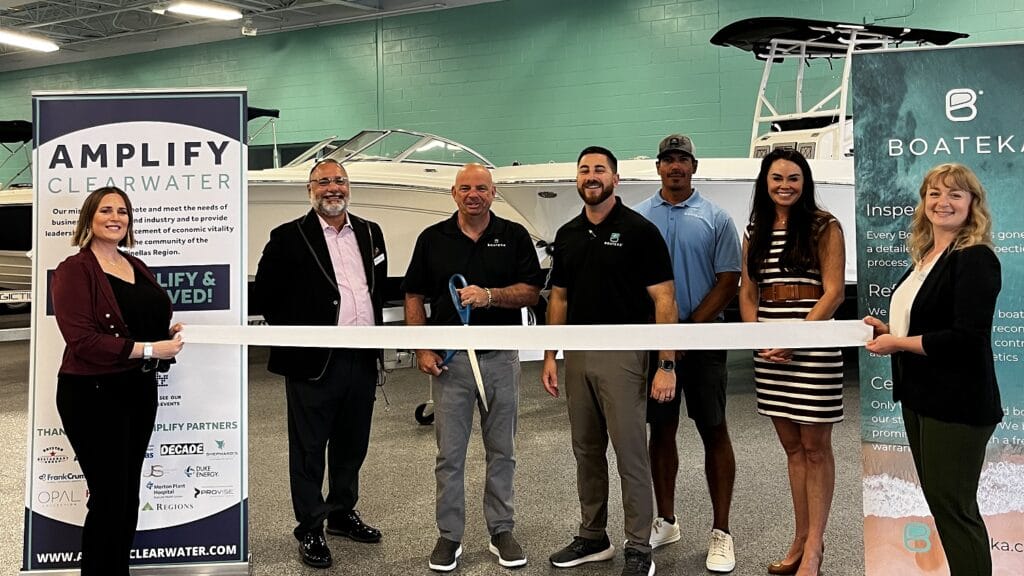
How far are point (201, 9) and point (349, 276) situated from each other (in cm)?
1057

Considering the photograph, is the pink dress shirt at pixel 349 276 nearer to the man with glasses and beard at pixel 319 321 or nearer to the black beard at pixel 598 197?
the man with glasses and beard at pixel 319 321

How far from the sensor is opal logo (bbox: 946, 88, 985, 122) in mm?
2549

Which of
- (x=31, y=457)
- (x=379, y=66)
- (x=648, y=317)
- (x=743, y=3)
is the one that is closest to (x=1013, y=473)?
(x=648, y=317)

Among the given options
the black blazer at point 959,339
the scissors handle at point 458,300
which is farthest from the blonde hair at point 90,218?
the black blazer at point 959,339

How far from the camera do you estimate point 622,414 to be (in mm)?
2936

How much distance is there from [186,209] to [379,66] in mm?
10117

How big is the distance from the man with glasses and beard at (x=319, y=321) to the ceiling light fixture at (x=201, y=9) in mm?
10164

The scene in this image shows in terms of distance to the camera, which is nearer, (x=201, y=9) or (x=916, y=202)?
(x=916, y=202)

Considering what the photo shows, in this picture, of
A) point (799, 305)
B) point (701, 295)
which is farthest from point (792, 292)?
point (701, 295)

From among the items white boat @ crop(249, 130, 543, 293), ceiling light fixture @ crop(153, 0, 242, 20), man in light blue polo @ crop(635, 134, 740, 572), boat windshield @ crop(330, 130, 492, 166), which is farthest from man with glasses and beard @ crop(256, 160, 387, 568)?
ceiling light fixture @ crop(153, 0, 242, 20)

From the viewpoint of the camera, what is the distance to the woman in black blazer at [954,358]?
219cm

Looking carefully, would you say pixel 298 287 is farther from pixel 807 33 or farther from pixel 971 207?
pixel 807 33

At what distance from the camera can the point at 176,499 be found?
9.90 feet

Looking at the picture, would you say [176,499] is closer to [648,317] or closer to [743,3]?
[648,317]
